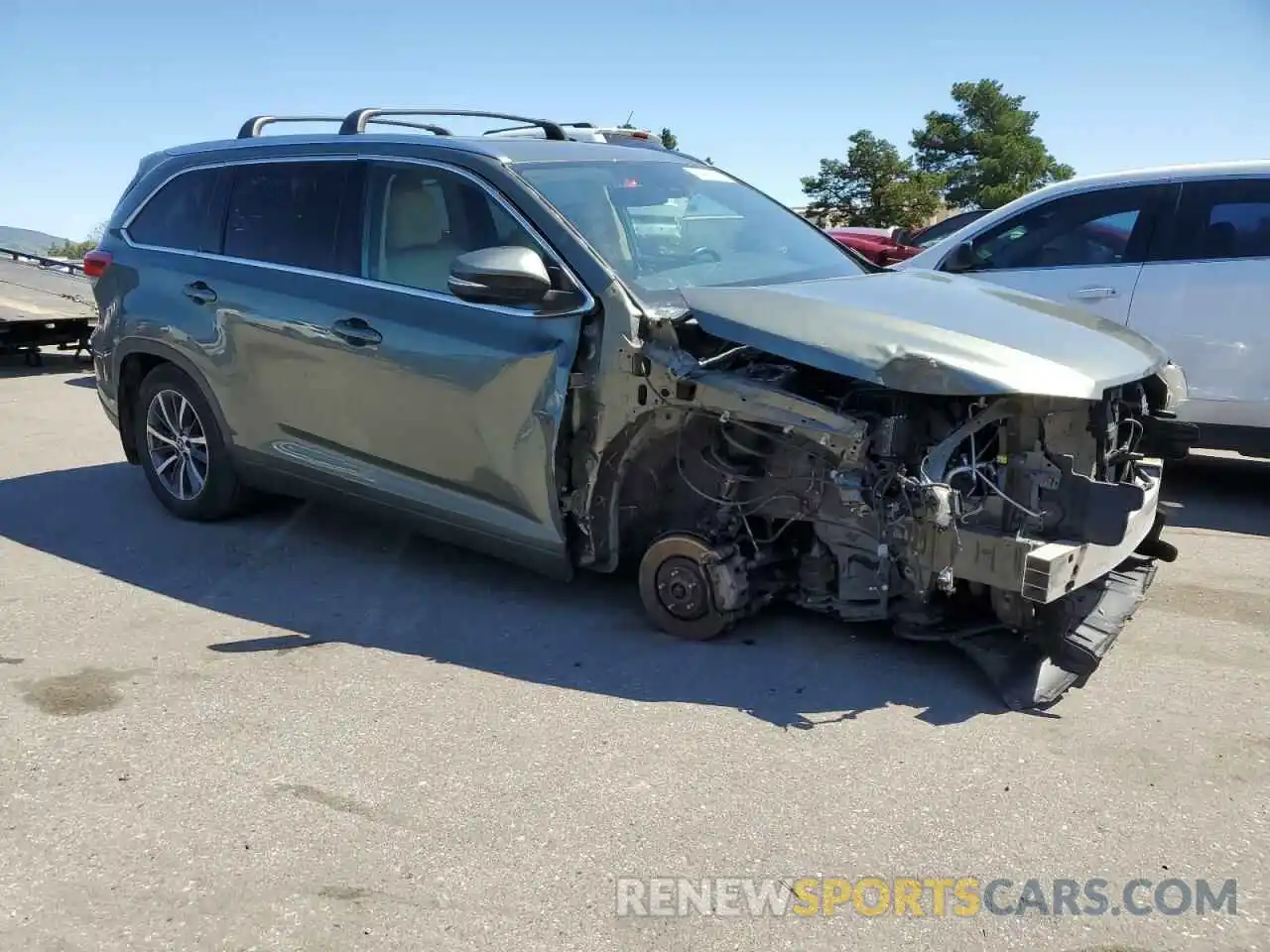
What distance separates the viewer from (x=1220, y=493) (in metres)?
6.93

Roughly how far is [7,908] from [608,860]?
151cm

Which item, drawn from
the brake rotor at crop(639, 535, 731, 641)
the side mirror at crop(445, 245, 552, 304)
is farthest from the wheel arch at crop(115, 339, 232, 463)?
the brake rotor at crop(639, 535, 731, 641)

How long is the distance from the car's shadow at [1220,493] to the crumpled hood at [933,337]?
6.08 feet

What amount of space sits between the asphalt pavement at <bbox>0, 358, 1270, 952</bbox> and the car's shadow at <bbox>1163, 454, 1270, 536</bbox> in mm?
930

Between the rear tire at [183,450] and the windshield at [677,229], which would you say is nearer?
the windshield at [677,229]

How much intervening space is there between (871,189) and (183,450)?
2653 cm

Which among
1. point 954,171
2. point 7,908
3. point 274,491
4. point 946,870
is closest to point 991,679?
point 946,870

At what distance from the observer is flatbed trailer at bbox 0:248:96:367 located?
40.1 ft

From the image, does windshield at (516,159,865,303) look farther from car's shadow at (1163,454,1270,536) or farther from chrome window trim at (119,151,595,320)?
car's shadow at (1163,454,1270,536)

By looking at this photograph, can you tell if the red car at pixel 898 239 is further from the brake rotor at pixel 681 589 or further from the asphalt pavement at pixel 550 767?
the brake rotor at pixel 681 589

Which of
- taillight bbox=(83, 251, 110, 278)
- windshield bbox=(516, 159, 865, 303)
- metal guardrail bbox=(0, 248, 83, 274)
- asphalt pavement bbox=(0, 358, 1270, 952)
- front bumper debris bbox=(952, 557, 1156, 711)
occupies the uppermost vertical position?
windshield bbox=(516, 159, 865, 303)

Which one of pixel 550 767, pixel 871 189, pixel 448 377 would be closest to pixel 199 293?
pixel 448 377

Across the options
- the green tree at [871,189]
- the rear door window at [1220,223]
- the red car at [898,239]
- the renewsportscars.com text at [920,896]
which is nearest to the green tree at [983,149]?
the green tree at [871,189]

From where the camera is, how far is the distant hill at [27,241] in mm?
15928
